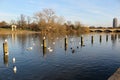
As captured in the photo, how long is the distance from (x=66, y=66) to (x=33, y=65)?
446 cm

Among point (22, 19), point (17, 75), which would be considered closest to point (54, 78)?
point (17, 75)

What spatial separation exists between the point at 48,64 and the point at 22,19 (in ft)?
476

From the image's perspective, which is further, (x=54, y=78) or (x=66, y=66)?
(x=66, y=66)

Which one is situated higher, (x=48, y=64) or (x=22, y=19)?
(x=22, y=19)

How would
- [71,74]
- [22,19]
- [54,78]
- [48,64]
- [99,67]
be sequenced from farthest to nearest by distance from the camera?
[22,19] < [48,64] < [99,67] < [71,74] < [54,78]

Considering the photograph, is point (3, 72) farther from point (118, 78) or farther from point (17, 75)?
point (118, 78)

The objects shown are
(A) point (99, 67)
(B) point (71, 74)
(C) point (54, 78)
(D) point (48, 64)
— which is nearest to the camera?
(C) point (54, 78)

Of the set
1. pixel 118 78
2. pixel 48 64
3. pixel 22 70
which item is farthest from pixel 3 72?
pixel 118 78

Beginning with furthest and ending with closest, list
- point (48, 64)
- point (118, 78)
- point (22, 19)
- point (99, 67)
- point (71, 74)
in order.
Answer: point (22, 19)
point (48, 64)
point (99, 67)
point (71, 74)
point (118, 78)

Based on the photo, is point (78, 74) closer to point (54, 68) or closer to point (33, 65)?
point (54, 68)

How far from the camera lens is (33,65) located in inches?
1095

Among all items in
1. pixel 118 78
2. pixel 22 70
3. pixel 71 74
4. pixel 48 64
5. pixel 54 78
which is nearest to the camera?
pixel 118 78

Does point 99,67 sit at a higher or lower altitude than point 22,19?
lower

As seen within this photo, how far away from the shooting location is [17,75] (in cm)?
2236
